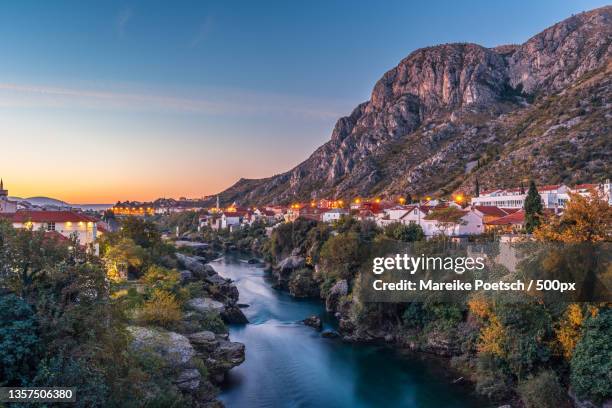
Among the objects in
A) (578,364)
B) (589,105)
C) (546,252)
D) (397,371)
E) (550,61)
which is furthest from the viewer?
(550,61)

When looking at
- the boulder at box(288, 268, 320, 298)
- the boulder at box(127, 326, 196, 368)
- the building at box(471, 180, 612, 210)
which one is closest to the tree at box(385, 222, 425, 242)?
the boulder at box(288, 268, 320, 298)

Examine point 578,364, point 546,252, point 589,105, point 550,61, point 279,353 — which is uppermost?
point 550,61

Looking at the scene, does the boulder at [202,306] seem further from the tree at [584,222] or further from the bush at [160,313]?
the tree at [584,222]

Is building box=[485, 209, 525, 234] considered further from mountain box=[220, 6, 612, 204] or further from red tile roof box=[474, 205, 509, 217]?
mountain box=[220, 6, 612, 204]

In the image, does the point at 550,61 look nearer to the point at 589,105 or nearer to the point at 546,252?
the point at 589,105

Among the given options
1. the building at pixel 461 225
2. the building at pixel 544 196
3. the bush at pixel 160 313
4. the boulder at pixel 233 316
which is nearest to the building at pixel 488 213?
the building at pixel 461 225

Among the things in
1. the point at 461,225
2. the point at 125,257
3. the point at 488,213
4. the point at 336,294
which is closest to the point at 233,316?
the point at 336,294

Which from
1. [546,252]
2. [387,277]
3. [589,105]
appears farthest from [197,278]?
[589,105]
